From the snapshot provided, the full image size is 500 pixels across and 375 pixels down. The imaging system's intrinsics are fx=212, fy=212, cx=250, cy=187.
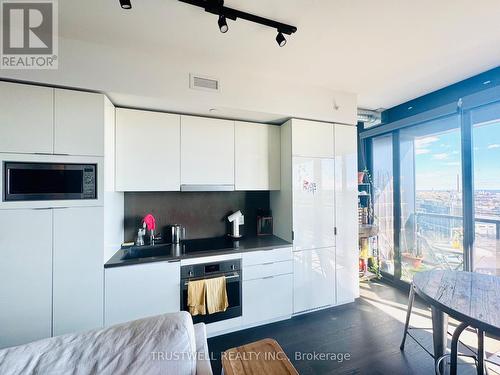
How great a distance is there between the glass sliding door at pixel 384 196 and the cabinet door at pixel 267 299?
211 centimetres

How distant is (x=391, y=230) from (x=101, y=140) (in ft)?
13.3

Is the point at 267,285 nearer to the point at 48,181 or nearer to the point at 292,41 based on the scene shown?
the point at 48,181

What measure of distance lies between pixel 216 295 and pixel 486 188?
316cm

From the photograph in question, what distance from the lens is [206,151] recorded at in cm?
239

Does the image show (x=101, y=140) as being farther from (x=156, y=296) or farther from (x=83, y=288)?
(x=156, y=296)

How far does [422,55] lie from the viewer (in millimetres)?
2010

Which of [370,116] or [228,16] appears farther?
[370,116]

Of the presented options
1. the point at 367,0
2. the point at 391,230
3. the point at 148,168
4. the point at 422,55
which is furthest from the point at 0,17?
the point at 391,230

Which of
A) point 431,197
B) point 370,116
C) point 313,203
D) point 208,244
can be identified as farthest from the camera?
point 370,116

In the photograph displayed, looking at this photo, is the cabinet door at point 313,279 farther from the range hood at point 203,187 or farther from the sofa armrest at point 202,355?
the sofa armrest at point 202,355

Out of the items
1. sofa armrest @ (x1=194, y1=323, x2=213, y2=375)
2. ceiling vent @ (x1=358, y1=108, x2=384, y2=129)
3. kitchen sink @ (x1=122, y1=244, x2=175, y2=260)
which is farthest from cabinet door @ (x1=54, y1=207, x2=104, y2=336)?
ceiling vent @ (x1=358, y1=108, x2=384, y2=129)

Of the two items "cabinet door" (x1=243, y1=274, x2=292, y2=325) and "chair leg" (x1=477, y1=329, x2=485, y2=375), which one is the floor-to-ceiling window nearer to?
"chair leg" (x1=477, y1=329, x2=485, y2=375)

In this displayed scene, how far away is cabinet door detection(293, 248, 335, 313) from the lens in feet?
8.03

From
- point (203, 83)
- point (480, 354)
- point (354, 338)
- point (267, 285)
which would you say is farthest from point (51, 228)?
point (480, 354)
